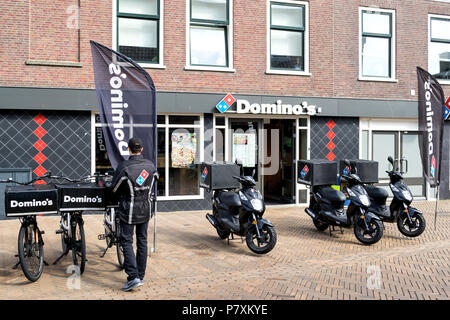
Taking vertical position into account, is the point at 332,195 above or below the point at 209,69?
below

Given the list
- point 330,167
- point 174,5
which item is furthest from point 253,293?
point 174,5

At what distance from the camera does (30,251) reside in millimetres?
5395

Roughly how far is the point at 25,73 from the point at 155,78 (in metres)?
2.93

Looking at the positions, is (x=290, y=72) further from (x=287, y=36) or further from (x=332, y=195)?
(x=332, y=195)

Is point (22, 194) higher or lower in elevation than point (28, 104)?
lower

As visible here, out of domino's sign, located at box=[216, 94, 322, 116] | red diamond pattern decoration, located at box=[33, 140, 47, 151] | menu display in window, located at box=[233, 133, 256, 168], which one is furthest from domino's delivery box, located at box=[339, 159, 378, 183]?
red diamond pattern decoration, located at box=[33, 140, 47, 151]

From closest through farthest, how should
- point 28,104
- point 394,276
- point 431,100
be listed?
point 394,276, point 431,100, point 28,104

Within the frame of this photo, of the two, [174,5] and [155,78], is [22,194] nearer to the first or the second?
[155,78]

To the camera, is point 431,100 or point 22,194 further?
point 431,100

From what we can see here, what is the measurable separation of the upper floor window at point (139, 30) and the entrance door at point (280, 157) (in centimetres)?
369

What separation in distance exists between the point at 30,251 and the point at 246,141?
734cm

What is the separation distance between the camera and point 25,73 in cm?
997

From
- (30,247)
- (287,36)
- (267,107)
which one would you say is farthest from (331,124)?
(30,247)

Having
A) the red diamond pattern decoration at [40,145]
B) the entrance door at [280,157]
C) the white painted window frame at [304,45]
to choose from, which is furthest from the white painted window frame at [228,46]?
the red diamond pattern decoration at [40,145]
